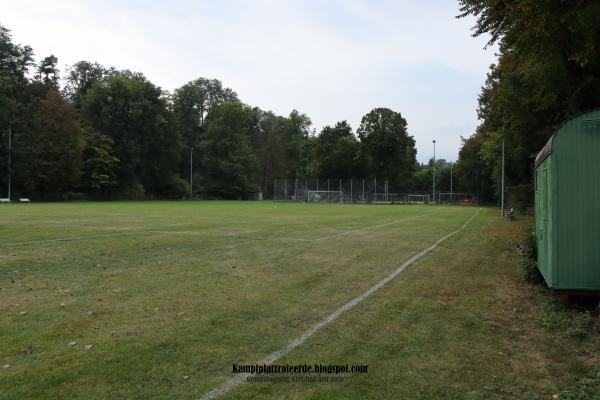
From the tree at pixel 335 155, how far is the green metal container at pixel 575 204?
86321 mm

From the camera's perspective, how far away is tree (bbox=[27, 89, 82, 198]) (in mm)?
64250

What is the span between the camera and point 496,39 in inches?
497

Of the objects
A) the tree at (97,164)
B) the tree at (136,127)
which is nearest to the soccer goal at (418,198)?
the tree at (136,127)

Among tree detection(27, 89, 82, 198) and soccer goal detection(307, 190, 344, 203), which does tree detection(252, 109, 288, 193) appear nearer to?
soccer goal detection(307, 190, 344, 203)

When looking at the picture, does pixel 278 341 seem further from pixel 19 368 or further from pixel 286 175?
pixel 286 175

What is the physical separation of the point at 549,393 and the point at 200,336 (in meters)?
3.59

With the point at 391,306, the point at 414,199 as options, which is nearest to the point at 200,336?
the point at 391,306

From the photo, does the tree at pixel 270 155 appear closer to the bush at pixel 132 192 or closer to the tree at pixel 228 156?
the tree at pixel 228 156

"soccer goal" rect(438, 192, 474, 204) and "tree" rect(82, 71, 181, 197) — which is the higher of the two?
"tree" rect(82, 71, 181, 197)

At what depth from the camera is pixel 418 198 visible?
82312mm

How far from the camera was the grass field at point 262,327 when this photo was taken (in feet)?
14.2

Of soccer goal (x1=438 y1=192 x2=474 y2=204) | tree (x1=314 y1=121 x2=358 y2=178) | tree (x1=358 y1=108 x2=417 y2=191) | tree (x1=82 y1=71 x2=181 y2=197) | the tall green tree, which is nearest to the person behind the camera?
the tall green tree

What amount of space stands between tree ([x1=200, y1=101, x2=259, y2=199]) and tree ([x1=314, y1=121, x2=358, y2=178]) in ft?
42.7

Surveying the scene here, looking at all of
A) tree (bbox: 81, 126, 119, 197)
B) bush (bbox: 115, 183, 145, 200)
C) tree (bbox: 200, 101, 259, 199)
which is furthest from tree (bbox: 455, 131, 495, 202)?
Result: tree (bbox: 81, 126, 119, 197)
